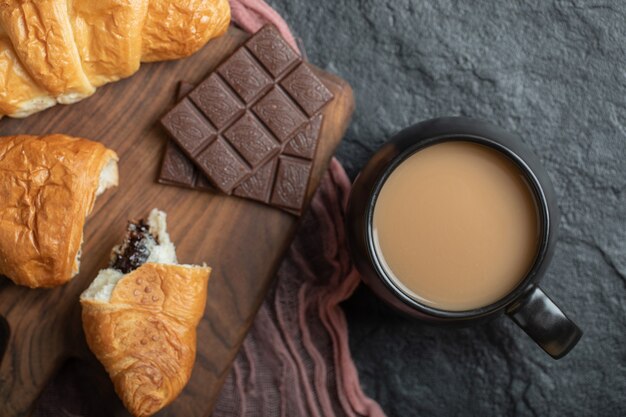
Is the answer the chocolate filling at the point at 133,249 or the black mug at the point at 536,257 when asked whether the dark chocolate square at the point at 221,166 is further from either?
the black mug at the point at 536,257

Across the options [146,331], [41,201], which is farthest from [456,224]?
[41,201]

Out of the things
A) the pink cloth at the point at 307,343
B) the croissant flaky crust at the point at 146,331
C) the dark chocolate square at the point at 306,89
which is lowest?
the pink cloth at the point at 307,343

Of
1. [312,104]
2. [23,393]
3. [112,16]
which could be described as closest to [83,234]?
[23,393]

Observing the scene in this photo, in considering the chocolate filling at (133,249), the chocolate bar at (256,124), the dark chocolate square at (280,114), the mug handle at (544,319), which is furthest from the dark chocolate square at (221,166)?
the mug handle at (544,319)

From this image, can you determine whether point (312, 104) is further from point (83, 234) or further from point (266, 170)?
point (83, 234)

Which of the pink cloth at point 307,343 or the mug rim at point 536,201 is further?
the pink cloth at point 307,343

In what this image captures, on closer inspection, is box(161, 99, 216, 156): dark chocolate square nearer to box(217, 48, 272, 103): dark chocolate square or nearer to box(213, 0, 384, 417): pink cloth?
box(217, 48, 272, 103): dark chocolate square

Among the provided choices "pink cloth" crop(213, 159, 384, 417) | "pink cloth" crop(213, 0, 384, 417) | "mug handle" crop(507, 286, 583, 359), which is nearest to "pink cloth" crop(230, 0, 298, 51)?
"pink cloth" crop(213, 0, 384, 417)
